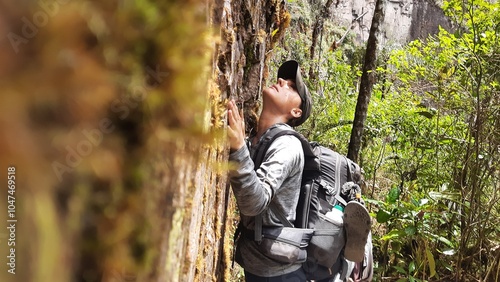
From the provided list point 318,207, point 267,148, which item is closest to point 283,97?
point 267,148

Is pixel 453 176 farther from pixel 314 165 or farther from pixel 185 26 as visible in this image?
pixel 185 26

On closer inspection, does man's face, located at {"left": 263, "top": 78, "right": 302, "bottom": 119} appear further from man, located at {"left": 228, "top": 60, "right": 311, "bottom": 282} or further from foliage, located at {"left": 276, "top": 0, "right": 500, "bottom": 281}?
foliage, located at {"left": 276, "top": 0, "right": 500, "bottom": 281}

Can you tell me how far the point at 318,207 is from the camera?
239 cm

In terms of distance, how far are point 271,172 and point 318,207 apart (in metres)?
0.53

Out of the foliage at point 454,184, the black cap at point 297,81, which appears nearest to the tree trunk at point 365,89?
the foliage at point 454,184

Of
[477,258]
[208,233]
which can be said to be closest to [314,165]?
[208,233]

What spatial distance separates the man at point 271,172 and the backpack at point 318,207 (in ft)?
0.21

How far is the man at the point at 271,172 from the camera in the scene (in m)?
1.69

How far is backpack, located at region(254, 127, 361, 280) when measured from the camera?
226 centimetres

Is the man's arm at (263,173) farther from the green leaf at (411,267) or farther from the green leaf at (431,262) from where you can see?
the green leaf at (411,267)

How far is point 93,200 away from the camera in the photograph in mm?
507

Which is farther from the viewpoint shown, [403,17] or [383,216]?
[403,17]

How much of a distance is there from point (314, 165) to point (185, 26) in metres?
1.78

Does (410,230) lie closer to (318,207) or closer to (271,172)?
(318,207)
